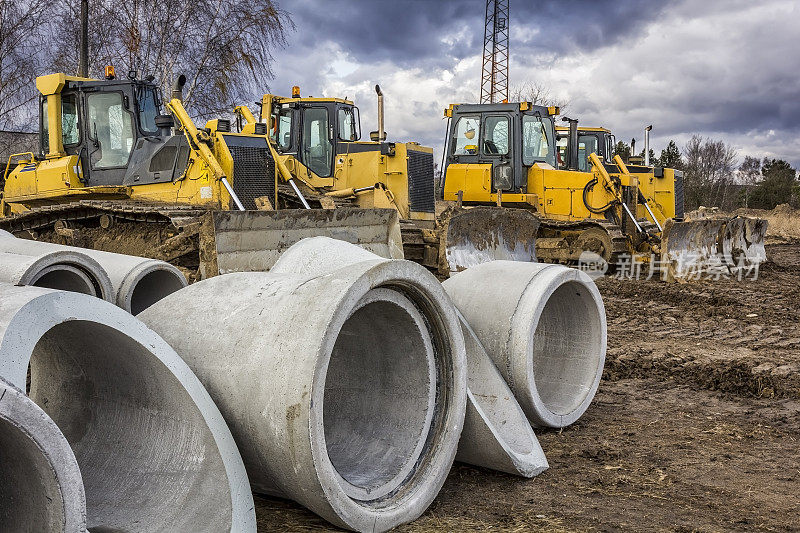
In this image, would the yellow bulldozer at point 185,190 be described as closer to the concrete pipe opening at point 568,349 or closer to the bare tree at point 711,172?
the concrete pipe opening at point 568,349

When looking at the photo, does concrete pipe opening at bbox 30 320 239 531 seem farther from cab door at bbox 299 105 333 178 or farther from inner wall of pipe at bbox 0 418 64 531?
cab door at bbox 299 105 333 178

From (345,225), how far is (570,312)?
375 cm

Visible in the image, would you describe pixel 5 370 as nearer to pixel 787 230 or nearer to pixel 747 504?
pixel 747 504

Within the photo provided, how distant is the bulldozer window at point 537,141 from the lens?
14.2 meters

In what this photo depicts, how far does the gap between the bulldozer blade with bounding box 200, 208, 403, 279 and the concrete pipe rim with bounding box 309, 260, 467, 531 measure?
4.16 m

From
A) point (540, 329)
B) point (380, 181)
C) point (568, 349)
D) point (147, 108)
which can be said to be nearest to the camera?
point (568, 349)

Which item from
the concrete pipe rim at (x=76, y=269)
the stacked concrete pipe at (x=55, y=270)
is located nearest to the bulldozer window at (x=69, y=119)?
the stacked concrete pipe at (x=55, y=270)

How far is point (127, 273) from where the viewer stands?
664cm

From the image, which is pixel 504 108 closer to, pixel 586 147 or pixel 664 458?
pixel 586 147

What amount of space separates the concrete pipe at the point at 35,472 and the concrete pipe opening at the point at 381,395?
1.50 metres

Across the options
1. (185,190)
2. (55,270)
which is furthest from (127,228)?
(55,270)

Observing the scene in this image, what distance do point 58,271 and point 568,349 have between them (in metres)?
4.11

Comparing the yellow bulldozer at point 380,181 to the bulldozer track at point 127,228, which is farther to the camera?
the yellow bulldozer at point 380,181

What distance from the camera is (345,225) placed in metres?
8.56
